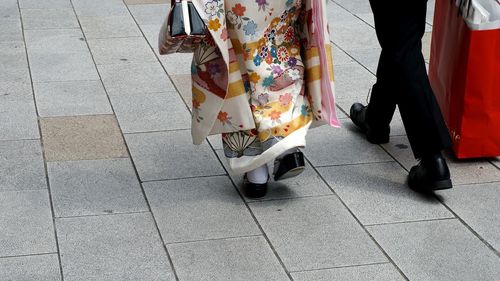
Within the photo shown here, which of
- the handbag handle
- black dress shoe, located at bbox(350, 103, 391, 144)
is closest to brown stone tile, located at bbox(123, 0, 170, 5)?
black dress shoe, located at bbox(350, 103, 391, 144)

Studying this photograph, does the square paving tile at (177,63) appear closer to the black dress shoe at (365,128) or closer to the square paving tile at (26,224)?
the black dress shoe at (365,128)

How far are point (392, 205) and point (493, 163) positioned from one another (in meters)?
0.79

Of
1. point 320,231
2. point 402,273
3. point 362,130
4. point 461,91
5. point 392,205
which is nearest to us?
point 402,273

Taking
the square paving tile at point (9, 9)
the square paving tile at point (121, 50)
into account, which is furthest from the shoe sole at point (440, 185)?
the square paving tile at point (9, 9)

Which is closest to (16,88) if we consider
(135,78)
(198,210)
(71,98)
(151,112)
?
(71,98)

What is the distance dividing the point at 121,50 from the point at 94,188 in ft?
7.93

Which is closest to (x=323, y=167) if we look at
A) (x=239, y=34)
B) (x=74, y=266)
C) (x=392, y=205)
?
(x=392, y=205)

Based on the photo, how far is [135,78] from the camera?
6438 mm

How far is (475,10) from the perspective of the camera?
473 cm

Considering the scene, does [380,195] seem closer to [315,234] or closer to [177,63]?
[315,234]

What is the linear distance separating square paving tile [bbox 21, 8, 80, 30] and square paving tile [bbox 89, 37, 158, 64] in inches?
20.9

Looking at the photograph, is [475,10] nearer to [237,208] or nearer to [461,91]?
[461,91]

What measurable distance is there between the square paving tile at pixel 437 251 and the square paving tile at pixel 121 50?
2917mm

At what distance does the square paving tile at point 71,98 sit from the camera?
5.79 m
